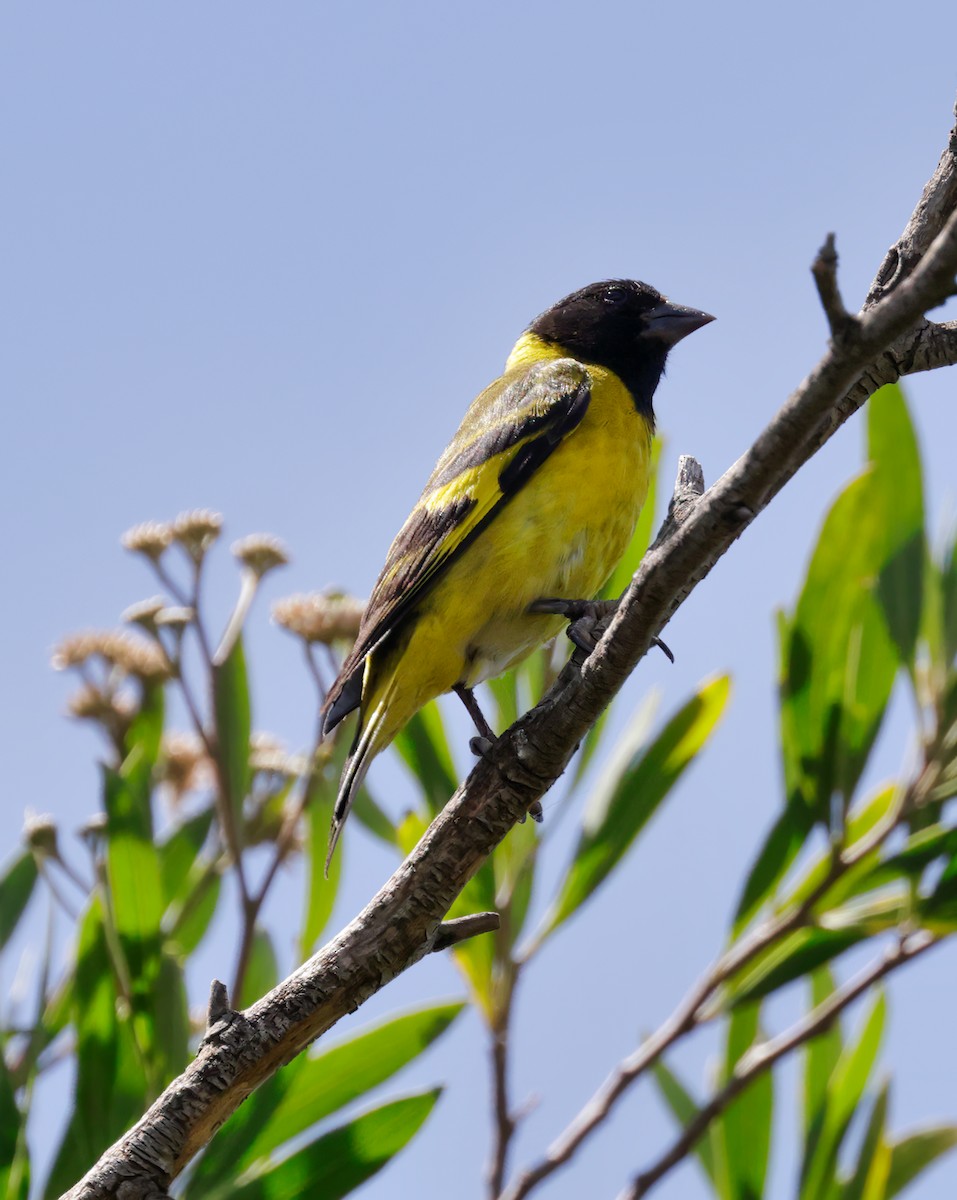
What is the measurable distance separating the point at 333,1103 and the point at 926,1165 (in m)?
1.40

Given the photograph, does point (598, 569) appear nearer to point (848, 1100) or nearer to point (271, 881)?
point (271, 881)

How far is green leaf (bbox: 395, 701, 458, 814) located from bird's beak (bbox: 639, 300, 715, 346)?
4.77 ft

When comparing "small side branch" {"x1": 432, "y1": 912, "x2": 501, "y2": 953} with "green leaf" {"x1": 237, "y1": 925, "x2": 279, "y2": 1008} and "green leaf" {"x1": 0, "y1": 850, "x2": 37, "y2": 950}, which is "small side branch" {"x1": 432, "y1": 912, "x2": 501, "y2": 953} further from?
"green leaf" {"x1": 0, "y1": 850, "x2": 37, "y2": 950}

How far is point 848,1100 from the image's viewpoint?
332 centimetres

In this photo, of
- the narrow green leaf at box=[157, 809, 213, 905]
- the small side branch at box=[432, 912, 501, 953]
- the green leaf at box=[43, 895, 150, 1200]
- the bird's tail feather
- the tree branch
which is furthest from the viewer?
the narrow green leaf at box=[157, 809, 213, 905]

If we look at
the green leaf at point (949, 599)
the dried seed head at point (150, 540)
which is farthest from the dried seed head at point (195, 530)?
the green leaf at point (949, 599)

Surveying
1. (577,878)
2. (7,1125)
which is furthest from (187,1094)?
(577,878)

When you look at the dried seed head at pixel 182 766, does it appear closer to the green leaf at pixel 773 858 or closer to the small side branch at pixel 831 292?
the green leaf at pixel 773 858

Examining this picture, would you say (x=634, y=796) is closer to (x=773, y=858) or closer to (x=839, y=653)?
(x=773, y=858)

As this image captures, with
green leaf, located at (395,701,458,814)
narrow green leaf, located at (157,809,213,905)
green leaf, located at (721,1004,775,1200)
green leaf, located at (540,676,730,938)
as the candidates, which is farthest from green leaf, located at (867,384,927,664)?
narrow green leaf, located at (157,809,213,905)

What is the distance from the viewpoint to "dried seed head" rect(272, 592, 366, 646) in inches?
140

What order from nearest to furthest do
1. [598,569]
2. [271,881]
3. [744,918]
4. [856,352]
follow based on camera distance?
[856,352] → [271,881] → [744,918] → [598,569]

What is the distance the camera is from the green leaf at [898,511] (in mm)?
3311

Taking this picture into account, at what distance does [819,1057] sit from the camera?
3555 millimetres
